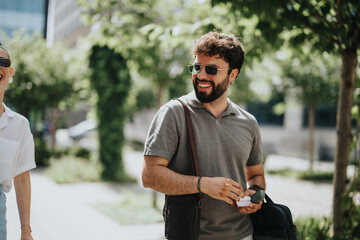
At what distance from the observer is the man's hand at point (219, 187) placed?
6.14 feet

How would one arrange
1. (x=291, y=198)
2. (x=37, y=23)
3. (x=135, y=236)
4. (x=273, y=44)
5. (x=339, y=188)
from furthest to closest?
(x=37, y=23), (x=291, y=198), (x=135, y=236), (x=273, y=44), (x=339, y=188)

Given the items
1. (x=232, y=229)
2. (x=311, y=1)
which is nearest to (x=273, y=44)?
(x=311, y=1)

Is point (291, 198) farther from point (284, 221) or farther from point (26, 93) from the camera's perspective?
point (26, 93)

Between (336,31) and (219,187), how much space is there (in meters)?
3.05

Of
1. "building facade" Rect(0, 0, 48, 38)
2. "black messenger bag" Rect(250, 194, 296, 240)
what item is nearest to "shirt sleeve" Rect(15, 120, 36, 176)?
"black messenger bag" Rect(250, 194, 296, 240)

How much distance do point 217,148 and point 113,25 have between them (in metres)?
4.91

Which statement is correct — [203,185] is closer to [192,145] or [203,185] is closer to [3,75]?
[192,145]

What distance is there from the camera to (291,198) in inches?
392

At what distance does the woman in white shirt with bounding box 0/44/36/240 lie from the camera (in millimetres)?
1952

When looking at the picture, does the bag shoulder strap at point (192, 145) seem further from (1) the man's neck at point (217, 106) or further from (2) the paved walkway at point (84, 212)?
(2) the paved walkway at point (84, 212)

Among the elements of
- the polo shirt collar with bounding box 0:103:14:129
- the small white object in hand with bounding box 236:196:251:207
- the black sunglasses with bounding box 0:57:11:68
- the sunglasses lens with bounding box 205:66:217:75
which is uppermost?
the sunglasses lens with bounding box 205:66:217:75

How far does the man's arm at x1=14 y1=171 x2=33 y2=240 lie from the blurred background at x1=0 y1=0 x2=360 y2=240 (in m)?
1.72

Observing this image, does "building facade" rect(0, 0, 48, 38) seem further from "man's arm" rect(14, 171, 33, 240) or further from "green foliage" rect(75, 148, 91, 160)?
"man's arm" rect(14, 171, 33, 240)

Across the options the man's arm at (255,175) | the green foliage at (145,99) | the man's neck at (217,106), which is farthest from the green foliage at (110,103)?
the green foliage at (145,99)
